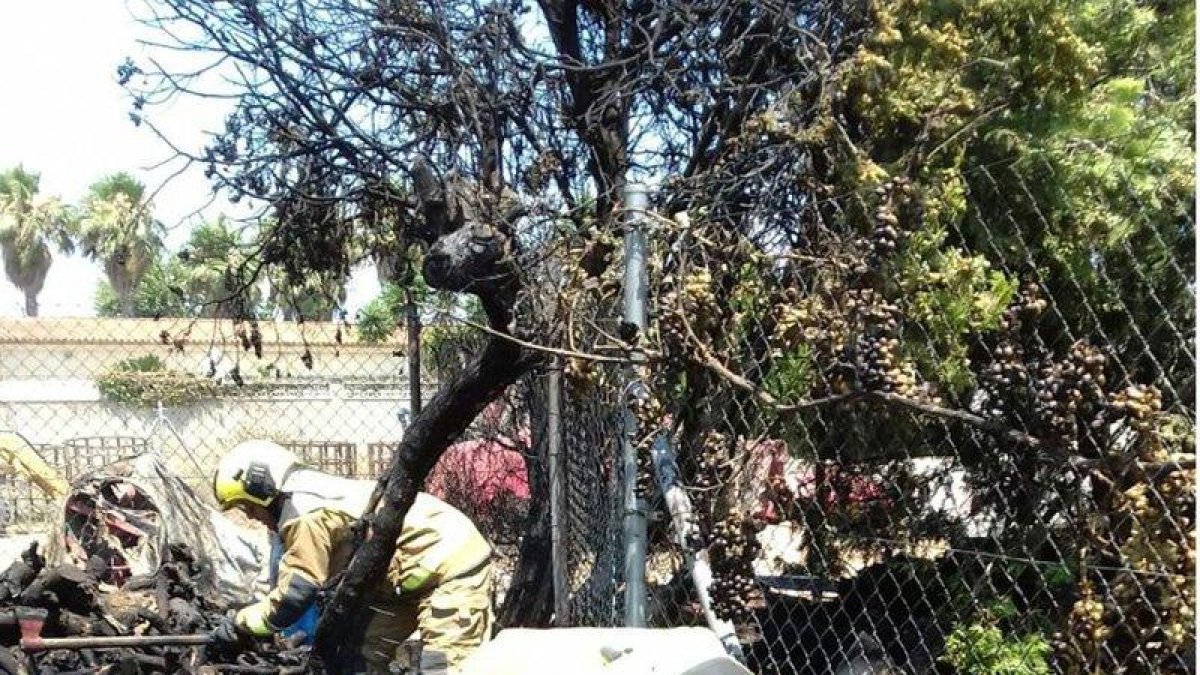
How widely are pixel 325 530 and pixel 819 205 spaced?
291 cm

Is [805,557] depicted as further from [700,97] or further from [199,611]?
[199,611]

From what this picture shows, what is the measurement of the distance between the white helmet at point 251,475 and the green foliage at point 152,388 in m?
10.0

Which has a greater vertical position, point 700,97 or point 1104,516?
point 700,97

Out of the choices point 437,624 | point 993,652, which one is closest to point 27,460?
point 437,624

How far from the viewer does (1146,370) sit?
2.59m

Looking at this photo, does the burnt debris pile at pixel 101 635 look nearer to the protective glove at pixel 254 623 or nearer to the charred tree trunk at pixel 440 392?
the protective glove at pixel 254 623

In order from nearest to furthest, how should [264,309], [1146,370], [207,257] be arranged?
1. [1146,370]
2. [207,257]
3. [264,309]

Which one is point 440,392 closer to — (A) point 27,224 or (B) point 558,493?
(B) point 558,493

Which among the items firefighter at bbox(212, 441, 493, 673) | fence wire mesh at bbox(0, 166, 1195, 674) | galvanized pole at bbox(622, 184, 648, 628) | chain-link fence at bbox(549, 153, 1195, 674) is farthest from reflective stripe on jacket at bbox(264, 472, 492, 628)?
galvanized pole at bbox(622, 184, 648, 628)

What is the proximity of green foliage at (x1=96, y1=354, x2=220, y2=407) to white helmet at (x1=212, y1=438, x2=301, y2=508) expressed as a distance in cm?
1003

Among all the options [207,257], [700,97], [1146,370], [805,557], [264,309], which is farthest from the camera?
[264,309]

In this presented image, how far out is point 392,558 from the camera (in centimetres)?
514

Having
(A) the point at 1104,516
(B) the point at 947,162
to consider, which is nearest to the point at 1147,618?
(A) the point at 1104,516

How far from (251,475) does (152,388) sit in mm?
16760
